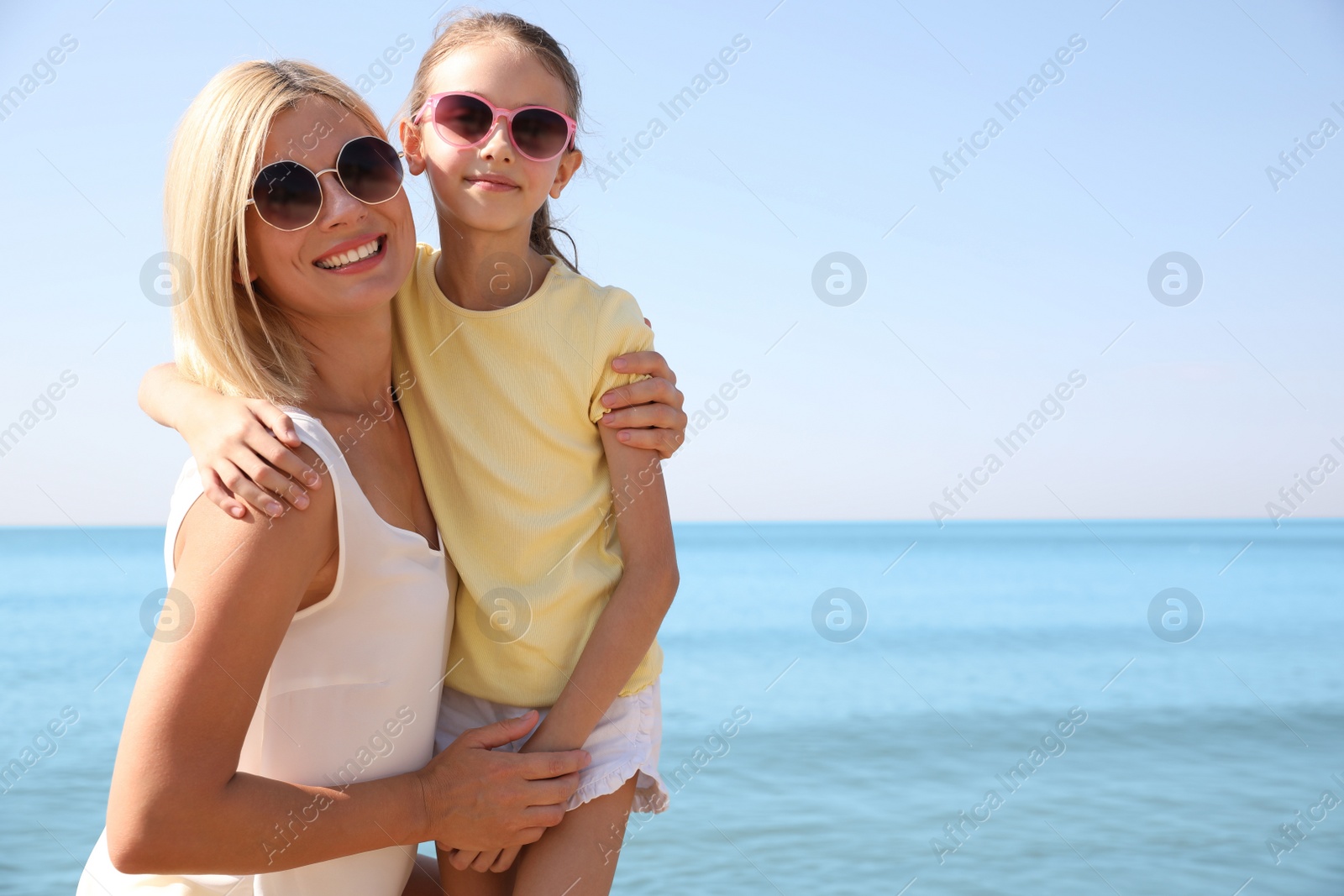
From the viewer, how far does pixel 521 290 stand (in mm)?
2691

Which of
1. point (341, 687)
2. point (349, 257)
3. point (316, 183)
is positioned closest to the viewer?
point (341, 687)

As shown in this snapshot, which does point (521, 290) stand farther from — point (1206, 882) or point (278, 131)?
point (1206, 882)

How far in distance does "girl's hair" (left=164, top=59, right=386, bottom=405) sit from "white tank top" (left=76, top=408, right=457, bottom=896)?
21cm

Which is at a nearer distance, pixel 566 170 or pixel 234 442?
pixel 234 442

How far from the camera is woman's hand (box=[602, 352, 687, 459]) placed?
251cm

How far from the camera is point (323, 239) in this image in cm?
214

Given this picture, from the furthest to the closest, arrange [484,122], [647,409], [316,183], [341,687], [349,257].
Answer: [484,122], [647,409], [349,257], [316,183], [341,687]

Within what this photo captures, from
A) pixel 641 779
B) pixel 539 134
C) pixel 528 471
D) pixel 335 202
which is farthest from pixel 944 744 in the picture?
pixel 335 202

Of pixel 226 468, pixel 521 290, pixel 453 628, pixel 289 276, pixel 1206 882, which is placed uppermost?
pixel 521 290

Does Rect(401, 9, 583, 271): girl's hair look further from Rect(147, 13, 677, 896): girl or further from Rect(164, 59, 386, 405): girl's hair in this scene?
Rect(164, 59, 386, 405): girl's hair

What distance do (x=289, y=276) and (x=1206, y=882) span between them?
29.5 feet

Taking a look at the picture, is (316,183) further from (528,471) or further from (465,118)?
(528,471)

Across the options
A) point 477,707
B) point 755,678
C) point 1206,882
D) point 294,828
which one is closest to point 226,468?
point 294,828

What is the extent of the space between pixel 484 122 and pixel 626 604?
137 cm
